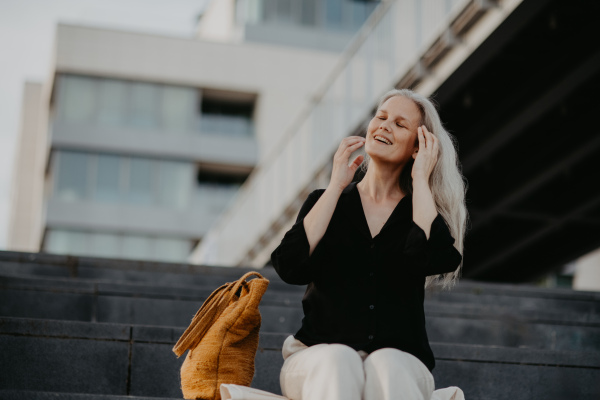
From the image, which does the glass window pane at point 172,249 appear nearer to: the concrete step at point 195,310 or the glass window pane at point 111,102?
the glass window pane at point 111,102

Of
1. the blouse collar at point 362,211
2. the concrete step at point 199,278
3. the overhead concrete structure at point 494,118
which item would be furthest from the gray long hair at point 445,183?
the overhead concrete structure at point 494,118

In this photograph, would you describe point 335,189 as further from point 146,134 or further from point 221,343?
point 146,134

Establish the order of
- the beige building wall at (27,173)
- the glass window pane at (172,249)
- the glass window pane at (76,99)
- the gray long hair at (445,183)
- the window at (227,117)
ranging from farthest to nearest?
the beige building wall at (27,173) → the window at (227,117) → the glass window pane at (172,249) → the glass window pane at (76,99) → the gray long hair at (445,183)

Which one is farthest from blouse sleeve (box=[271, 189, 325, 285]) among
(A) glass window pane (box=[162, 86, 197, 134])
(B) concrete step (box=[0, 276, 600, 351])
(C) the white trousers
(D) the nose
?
(A) glass window pane (box=[162, 86, 197, 134])

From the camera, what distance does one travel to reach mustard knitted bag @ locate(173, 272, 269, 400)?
383cm

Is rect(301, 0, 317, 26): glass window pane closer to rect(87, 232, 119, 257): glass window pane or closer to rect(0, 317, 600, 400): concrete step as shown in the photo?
rect(87, 232, 119, 257): glass window pane

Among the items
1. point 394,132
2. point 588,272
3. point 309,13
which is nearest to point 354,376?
point 394,132

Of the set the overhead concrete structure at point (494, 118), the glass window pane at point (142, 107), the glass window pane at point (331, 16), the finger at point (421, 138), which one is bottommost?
the finger at point (421, 138)

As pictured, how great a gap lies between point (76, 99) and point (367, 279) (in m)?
34.0

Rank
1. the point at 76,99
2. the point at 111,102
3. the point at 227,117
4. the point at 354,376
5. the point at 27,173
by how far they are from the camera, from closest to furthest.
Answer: the point at 354,376 < the point at 76,99 < the point at 111,102 < the point at 227,117 < the point at 27,173

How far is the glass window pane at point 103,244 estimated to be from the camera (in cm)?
3705

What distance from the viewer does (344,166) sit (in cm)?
404

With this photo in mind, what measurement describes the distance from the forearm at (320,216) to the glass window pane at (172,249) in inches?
1343

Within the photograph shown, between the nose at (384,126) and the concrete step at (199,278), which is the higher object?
the nose at (384,126)
